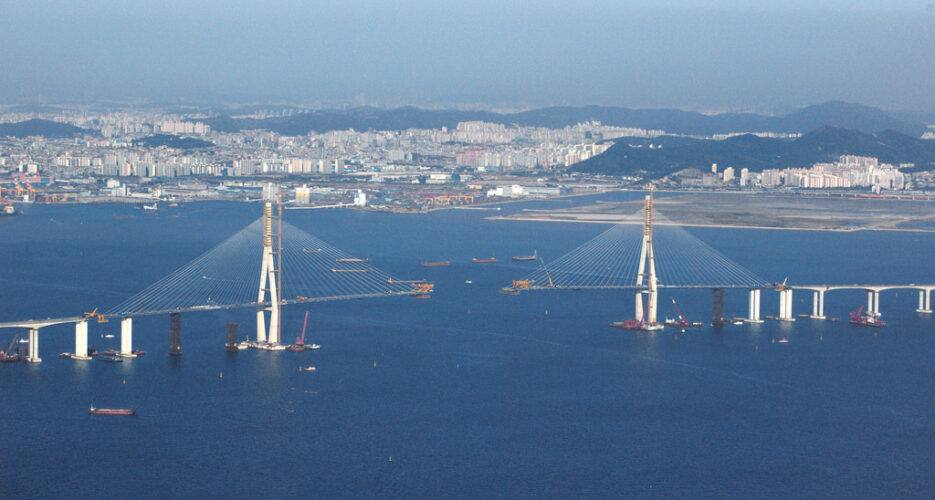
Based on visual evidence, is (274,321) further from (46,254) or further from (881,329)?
(46,254)

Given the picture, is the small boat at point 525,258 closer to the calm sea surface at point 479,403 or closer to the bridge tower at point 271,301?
the calm sea surface at point 479,403

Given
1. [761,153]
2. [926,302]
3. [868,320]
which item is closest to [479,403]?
[868,320]

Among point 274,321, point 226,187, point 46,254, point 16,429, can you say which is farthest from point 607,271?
point 226,187

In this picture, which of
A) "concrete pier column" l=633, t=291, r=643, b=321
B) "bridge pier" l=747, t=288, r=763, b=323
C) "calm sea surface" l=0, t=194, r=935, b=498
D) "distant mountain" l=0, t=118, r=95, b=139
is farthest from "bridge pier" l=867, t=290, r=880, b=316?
"distant mountain" l=0, t=118, r=95, b=139

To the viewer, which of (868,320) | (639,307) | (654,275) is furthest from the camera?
(868,320)

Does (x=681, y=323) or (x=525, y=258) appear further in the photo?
(x=525, y=258)

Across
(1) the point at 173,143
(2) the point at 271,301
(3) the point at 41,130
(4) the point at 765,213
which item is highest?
(3) the point at 41,130

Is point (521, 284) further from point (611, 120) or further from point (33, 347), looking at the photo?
point (611, 120)
